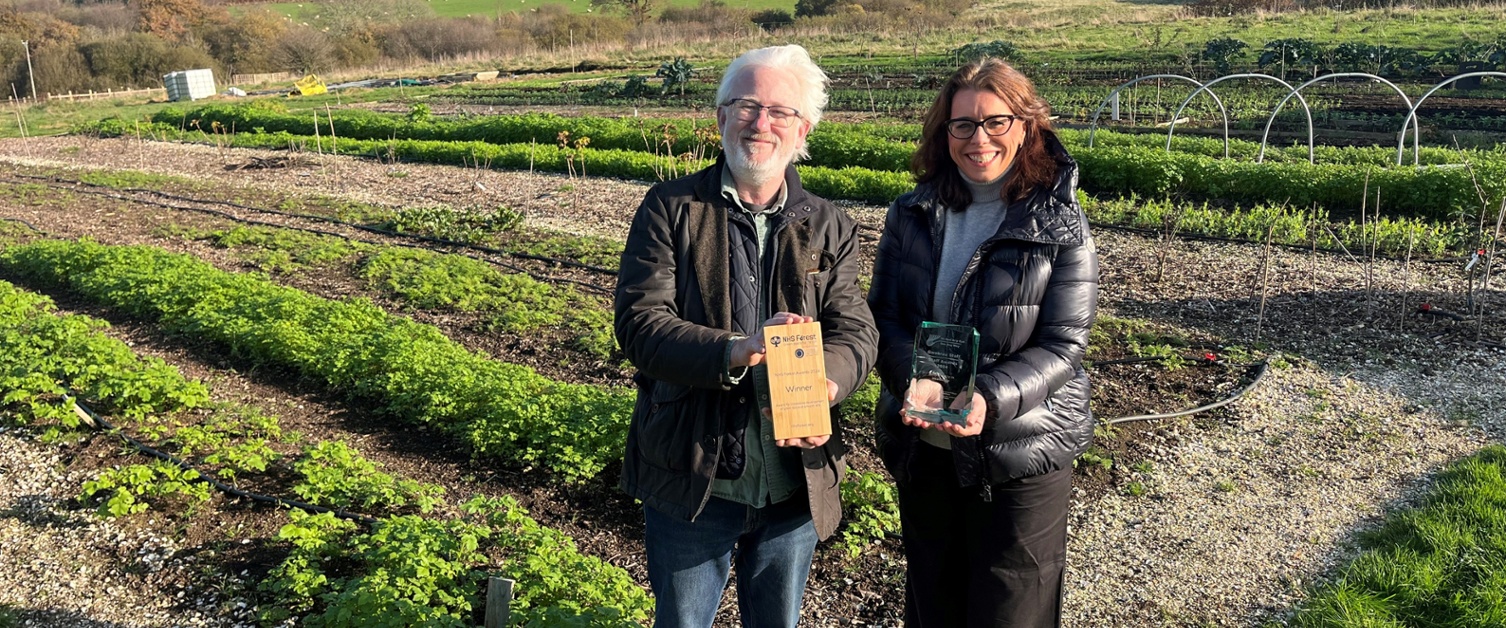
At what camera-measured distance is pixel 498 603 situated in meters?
3.42

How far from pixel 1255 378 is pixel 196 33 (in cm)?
5568

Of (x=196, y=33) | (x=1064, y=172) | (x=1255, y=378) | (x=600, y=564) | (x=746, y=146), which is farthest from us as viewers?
(x=196, y=33)

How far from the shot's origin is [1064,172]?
2.76 meters

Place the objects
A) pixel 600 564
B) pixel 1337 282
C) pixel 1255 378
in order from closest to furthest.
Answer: pixel 600 564
pixel 1255 378
pixel 1337 282

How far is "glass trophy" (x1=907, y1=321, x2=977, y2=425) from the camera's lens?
251 cm

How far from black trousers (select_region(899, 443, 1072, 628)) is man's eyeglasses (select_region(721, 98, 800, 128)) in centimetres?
99

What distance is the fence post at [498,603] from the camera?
339 centimetres

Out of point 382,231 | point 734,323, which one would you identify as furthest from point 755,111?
point 382,231

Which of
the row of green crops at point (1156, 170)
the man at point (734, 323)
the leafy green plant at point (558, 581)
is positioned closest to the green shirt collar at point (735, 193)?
the man at point (734, 323)

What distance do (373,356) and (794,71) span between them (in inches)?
194

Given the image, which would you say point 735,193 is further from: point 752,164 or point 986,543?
point 986,543

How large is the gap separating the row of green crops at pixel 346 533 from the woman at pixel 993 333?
3.72 feet

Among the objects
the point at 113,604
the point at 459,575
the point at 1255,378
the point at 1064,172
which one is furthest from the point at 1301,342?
the point at 113,604

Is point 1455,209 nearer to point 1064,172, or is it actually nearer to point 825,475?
point 1064,172
